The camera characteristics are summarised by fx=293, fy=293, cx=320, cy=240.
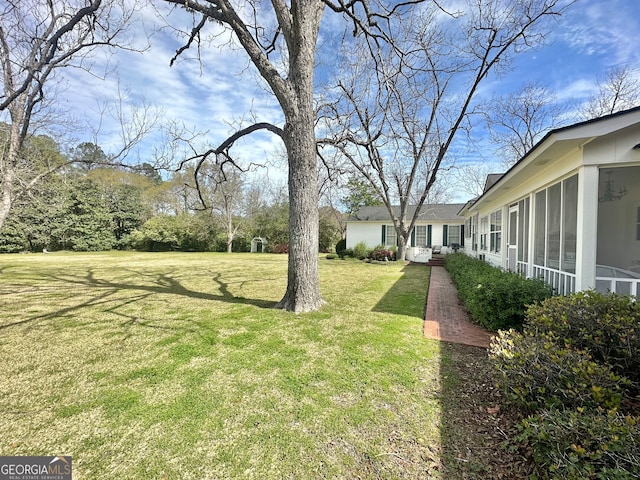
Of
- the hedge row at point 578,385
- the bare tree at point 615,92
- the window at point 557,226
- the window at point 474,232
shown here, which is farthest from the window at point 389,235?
the hedge row at point 578,385

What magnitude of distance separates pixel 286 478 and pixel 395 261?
16.6m

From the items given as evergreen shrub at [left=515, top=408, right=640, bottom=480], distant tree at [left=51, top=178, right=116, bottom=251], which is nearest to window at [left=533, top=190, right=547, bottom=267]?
evergreen shrub at [left=515, top=408, right=640, bottom=480]

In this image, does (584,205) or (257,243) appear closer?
(584,205)

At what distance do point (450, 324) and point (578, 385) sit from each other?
3.28m

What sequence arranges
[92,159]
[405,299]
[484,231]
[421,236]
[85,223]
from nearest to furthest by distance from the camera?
1. [405,299]
2. [92,159]
3. [484,231]
4. [421,236]
5. [85,223]

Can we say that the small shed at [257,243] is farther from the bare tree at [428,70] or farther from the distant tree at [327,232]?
the bare tree at [428,70]

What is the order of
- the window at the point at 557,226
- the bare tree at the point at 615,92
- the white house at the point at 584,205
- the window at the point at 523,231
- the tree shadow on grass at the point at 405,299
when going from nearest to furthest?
the white house at the point at 584,205
the window at the point at 557,226
the tree shadow on grass at the point at 405,299
the window at the point at 523,231
the bare tree at the point at 615,92

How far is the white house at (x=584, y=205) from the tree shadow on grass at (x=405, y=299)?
259cm

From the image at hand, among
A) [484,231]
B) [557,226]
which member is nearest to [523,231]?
[557,226]

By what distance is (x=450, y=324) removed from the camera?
5500 millimetres

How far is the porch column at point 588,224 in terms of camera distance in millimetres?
4305

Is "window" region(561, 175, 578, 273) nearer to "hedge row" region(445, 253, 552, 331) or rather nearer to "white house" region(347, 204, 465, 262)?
"hedge row" region(445, 253, 552, 331)

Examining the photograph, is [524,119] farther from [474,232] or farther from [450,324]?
[450,324]

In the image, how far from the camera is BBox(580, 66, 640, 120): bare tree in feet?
56.2
